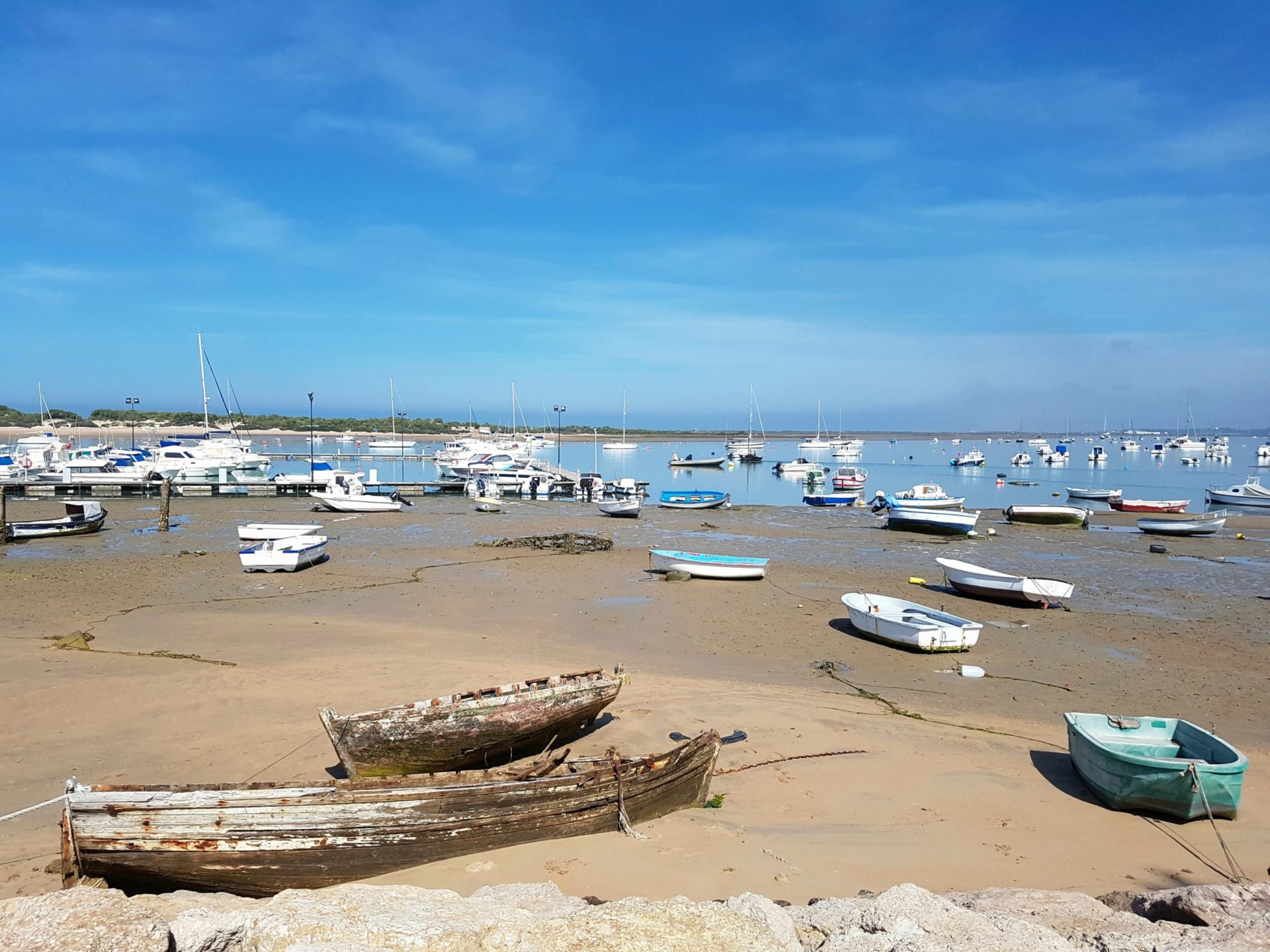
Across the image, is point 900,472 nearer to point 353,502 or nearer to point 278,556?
point 353,502

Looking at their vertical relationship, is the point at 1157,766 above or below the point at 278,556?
above

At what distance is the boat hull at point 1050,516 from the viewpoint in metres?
41.3

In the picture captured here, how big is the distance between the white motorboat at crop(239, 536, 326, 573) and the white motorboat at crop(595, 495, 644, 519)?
19123 millimetres

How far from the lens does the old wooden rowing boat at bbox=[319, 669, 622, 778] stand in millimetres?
8750

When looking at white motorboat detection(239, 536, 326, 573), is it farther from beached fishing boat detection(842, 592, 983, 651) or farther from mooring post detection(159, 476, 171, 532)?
beached fishing boat detection(842, 592, 983, 651)

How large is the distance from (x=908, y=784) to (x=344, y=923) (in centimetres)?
742

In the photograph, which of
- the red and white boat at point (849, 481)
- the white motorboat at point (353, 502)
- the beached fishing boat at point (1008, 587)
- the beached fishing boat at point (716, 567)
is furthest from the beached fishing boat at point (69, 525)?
the red and white boat at point (849, 481)

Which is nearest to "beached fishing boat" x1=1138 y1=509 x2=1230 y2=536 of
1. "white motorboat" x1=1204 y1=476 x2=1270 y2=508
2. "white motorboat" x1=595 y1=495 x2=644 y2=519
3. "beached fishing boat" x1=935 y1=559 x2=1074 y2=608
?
"white motorboat" x1=1204 y1=476 x2=1270 y2=508

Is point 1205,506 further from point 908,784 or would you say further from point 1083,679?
point 908,784

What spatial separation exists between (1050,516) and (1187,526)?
611cm

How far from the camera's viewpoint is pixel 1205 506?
166 feet

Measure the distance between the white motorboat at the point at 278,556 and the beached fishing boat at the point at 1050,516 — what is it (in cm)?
3575

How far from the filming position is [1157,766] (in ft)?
29.3

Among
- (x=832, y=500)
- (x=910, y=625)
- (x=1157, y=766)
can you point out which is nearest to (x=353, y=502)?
(x=832, y=500)
